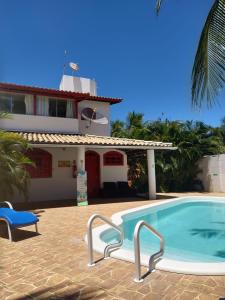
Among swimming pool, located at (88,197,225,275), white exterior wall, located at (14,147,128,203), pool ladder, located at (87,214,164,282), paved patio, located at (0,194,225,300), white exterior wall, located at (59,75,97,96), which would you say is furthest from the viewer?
white exterior wall, located at (59,75,97,96)

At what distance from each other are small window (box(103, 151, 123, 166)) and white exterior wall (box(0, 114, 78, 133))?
3.38m

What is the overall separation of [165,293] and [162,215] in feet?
32.8

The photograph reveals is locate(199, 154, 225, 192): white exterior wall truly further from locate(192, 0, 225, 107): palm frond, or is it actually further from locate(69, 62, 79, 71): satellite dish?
locate(192, 0, 225, 107): palm frond

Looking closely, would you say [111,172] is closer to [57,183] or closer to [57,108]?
[57,183]

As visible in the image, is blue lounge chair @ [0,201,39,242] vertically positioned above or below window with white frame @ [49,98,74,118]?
below

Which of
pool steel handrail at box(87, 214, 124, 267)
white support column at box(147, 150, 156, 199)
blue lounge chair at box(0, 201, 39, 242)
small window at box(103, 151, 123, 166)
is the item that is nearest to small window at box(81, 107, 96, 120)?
small window at box(103, 151, 123, 166)

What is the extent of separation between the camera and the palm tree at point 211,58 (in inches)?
211

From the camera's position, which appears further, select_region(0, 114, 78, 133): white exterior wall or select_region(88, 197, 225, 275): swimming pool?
select_region(0, 114, 78, 133): white exterior wall

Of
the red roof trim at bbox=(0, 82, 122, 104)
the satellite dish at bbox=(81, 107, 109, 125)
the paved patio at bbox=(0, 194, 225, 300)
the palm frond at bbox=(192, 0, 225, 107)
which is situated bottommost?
the paved patio at bbox=(0, 194, 225, 300)

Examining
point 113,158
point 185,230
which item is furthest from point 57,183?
point 185,230

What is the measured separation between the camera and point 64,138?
17109 mm

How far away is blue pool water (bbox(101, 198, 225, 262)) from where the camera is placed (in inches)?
330

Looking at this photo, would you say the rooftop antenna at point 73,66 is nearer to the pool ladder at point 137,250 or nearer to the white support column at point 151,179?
the white support column at point 151,179

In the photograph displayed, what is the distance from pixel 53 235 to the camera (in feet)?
29.3
